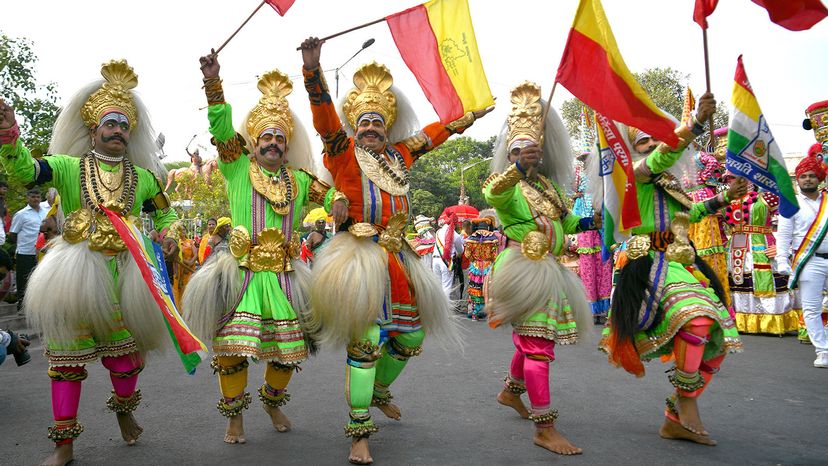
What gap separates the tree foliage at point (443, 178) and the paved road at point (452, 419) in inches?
1743

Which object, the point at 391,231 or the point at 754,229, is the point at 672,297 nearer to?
the point at 391,231

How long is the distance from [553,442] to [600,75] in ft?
7.50

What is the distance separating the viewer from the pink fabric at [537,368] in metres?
4.18

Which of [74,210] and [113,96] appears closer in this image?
[74,210]

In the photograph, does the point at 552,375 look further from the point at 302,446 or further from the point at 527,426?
the point at 302,446

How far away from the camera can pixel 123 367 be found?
4250 mm

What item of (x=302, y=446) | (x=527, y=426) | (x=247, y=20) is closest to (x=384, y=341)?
(x=302, y=446)

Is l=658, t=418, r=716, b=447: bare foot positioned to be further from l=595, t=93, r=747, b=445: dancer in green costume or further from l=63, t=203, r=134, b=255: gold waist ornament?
l=63, t=203, r=134, b=255: gold waist ornament

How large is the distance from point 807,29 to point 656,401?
2.97 m

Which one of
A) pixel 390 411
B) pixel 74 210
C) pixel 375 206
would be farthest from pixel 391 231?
pixel 74 210

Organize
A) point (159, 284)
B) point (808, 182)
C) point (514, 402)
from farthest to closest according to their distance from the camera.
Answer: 1. point (808, 182)
2. point (514, 402)
3. point (159, 284)

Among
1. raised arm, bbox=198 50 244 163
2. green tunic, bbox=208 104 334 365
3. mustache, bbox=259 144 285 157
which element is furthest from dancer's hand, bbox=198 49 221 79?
mustache, bbox=259 144 285 157

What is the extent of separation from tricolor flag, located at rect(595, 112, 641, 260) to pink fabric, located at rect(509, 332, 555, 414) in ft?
2.65

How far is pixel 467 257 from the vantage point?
12.2 meters
